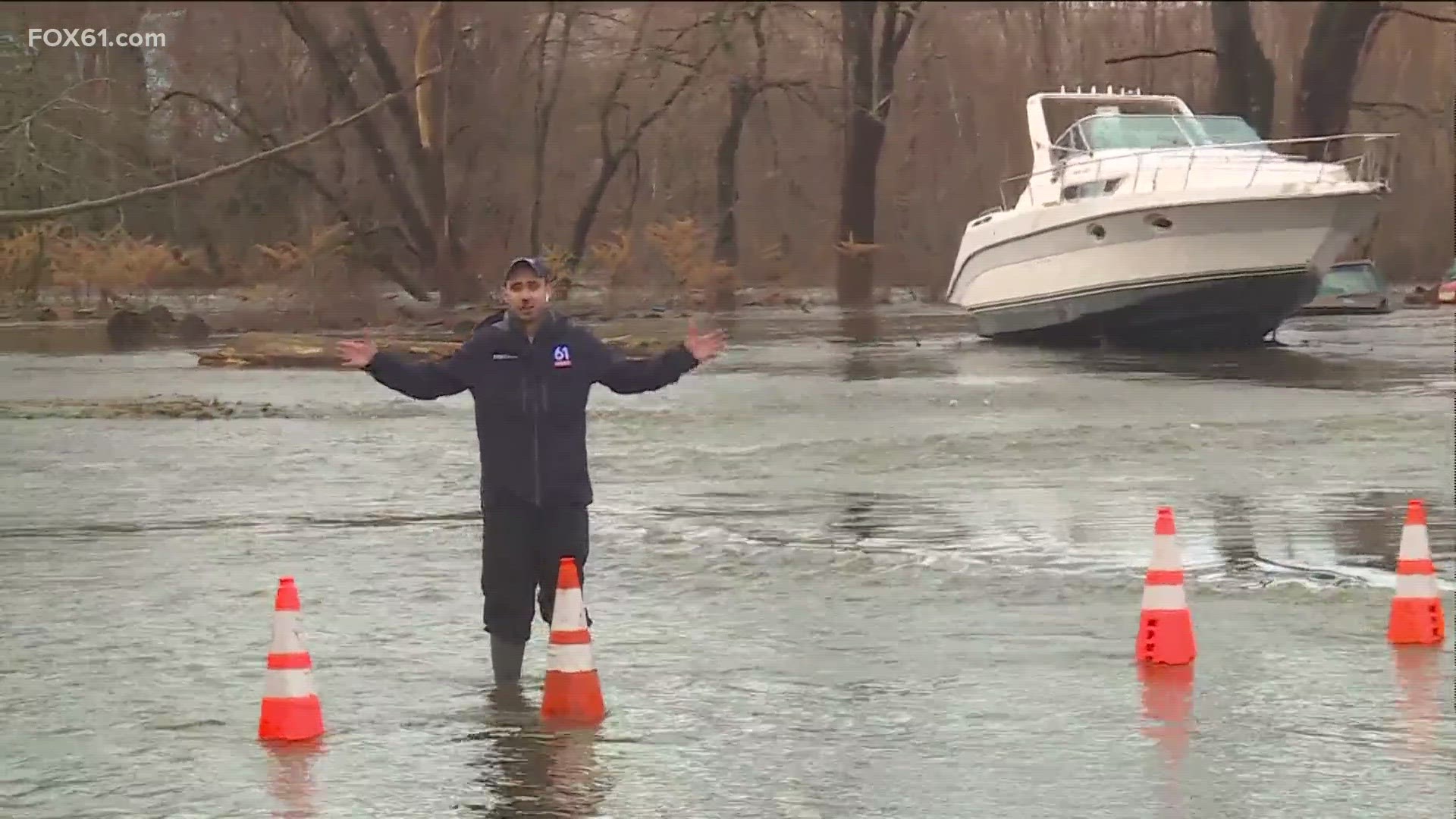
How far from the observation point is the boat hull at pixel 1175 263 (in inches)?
1150

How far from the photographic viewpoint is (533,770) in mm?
7027

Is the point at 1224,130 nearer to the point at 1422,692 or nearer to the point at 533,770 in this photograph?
the point at 1422,692

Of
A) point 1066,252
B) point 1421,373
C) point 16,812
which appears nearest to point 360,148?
point 1066,252

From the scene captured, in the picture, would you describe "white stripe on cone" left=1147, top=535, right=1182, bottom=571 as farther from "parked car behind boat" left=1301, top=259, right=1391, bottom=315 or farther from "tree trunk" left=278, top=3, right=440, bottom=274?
"tree trunk" left=278, top=3, right=440, bottom=274

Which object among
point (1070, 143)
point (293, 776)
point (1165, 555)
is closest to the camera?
point (293, 776)

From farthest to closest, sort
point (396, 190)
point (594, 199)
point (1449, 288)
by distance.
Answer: point (594, 199)
point (1449, 288)
point (396, 190)

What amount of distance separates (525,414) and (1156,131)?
24.8 meters

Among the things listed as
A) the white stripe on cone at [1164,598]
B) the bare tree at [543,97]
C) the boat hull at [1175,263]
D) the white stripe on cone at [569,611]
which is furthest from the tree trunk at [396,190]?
the white stripe on cone at [569,611]

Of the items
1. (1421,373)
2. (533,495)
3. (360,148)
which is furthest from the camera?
(360,148)

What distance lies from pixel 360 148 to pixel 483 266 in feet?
10.0

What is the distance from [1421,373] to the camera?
25.1 metres

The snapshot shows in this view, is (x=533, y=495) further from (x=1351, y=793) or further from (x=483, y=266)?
(x=483, y=266)

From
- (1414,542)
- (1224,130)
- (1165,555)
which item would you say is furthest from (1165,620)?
(1224,130)

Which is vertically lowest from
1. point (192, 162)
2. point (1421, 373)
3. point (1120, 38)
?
point (1421, 373)
